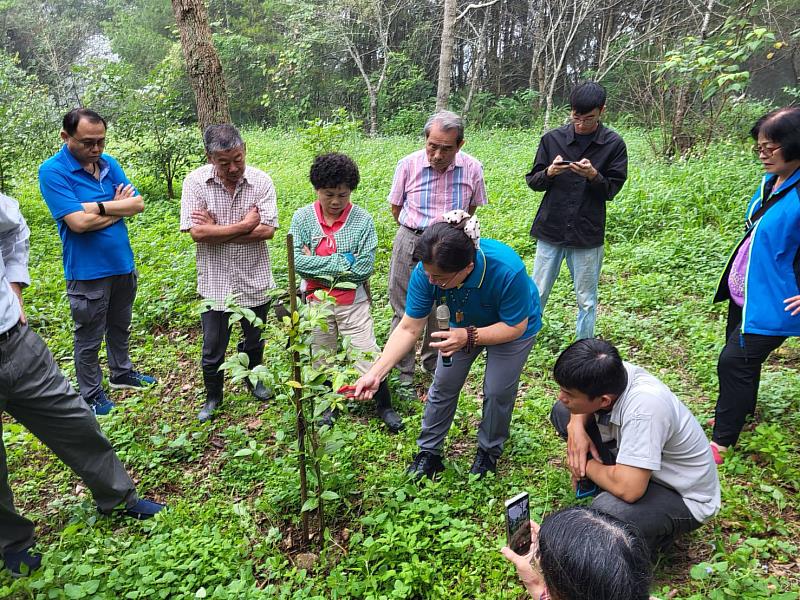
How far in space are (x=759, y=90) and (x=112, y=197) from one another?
2273 cm

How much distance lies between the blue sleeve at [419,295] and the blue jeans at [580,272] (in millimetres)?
1655

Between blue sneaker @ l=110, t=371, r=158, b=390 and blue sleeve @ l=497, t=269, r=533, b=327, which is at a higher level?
blue sleeve @ l=497, t=269, r=533, b=327

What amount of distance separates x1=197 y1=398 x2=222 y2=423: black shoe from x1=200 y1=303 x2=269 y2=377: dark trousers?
0.20 meters

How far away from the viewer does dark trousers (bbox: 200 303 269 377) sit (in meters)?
3.55

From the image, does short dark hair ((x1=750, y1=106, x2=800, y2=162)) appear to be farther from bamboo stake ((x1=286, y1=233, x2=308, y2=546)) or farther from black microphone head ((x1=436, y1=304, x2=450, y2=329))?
bamboo stake ((x1=286, y1=233, x2=308, y2=546))

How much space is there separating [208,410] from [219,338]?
20.6 inches

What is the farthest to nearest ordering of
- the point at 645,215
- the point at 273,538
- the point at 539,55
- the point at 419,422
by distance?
the point at 539,55
the point at 645,215
the point at 419,422
the point at 273,538

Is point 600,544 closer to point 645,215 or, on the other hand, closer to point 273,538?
point 273,538

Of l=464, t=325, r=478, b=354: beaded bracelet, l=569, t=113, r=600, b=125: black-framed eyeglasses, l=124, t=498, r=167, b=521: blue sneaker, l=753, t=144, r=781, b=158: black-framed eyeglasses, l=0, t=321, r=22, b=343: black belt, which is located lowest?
l=124, t=498, r=167, b=521: blue sneaker

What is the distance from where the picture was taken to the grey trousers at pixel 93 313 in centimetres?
368

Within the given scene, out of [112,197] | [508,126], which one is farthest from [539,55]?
[112,197]

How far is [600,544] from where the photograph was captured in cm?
138

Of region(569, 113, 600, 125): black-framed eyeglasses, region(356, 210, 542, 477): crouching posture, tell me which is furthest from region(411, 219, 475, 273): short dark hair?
region(569, 113, 600, 125): black-framed eyeglasses

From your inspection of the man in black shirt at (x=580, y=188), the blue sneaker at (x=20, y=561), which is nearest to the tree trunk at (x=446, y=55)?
the man in black shirt at (x=580, y=188)
